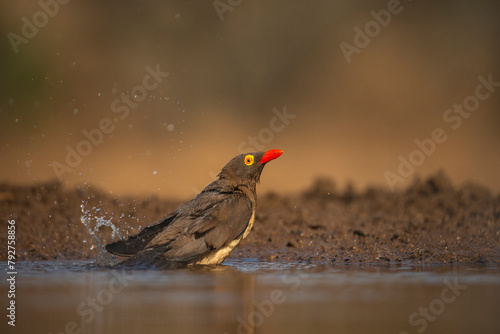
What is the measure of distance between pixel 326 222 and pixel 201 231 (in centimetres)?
335

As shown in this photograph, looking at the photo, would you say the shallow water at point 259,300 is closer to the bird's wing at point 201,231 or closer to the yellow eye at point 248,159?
the bird's wing at point 201,231

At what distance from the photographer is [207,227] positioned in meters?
7.91

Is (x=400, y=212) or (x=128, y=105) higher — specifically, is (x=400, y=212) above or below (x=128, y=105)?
below

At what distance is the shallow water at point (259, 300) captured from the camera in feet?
15.8

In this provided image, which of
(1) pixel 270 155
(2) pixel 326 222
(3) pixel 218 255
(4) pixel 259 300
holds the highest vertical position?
(1) pixel 270 155

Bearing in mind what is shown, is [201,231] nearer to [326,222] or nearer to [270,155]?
[270,155]

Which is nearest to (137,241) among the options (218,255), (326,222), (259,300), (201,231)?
(201,231)

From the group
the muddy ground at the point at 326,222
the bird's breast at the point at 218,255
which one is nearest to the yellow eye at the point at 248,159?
the bird's breast at the point at 218,255

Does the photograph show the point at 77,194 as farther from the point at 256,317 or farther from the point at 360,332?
the point at 360,332

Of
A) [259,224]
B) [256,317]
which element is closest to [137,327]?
[256,317]

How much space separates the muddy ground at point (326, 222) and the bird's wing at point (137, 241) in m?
0.95

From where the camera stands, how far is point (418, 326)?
471 cm

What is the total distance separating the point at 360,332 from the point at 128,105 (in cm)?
725

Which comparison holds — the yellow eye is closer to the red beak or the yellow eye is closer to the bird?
the bird
